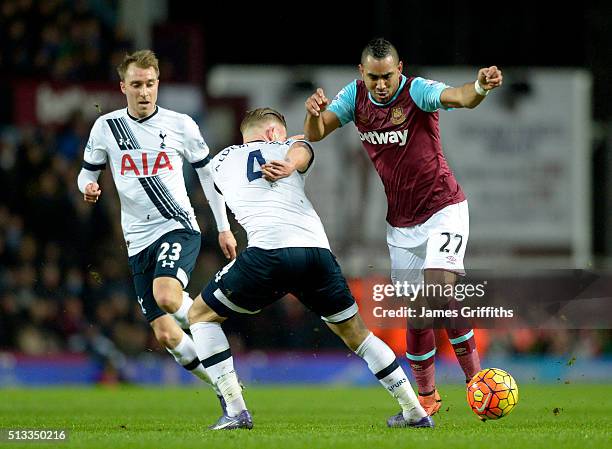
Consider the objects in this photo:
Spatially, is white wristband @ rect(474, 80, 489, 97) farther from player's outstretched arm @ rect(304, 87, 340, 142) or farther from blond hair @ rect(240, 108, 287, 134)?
blond hair @ rect(240, 108, 287, 134)

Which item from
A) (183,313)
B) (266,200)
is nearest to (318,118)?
(266,200)

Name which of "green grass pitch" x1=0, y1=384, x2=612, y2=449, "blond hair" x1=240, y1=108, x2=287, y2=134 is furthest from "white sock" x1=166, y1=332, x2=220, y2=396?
"blond hair" x1=240, y1=108, x2=287, y2=134

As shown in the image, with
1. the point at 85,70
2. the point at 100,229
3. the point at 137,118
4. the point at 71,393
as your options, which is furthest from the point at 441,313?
the point at 85,70

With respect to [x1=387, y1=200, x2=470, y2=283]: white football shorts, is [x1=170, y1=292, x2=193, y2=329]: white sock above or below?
below

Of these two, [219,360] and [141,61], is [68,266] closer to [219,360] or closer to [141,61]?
[141,61]

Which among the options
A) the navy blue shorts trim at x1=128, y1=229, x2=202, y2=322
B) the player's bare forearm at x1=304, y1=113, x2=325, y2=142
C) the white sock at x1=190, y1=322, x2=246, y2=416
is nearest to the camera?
the white sock at x1=190, y1=322, x2=246, y2=416

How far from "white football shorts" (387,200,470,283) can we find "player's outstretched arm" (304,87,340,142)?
34.6 inches

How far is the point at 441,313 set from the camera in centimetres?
783

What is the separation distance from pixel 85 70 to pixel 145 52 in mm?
9622

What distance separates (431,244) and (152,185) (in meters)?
2.04

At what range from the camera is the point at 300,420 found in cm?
865

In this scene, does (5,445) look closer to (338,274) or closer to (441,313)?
(338,274)

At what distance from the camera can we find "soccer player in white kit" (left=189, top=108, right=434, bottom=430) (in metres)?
6.89

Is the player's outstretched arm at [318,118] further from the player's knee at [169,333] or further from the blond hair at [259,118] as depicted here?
the player's knee at [169,333]
